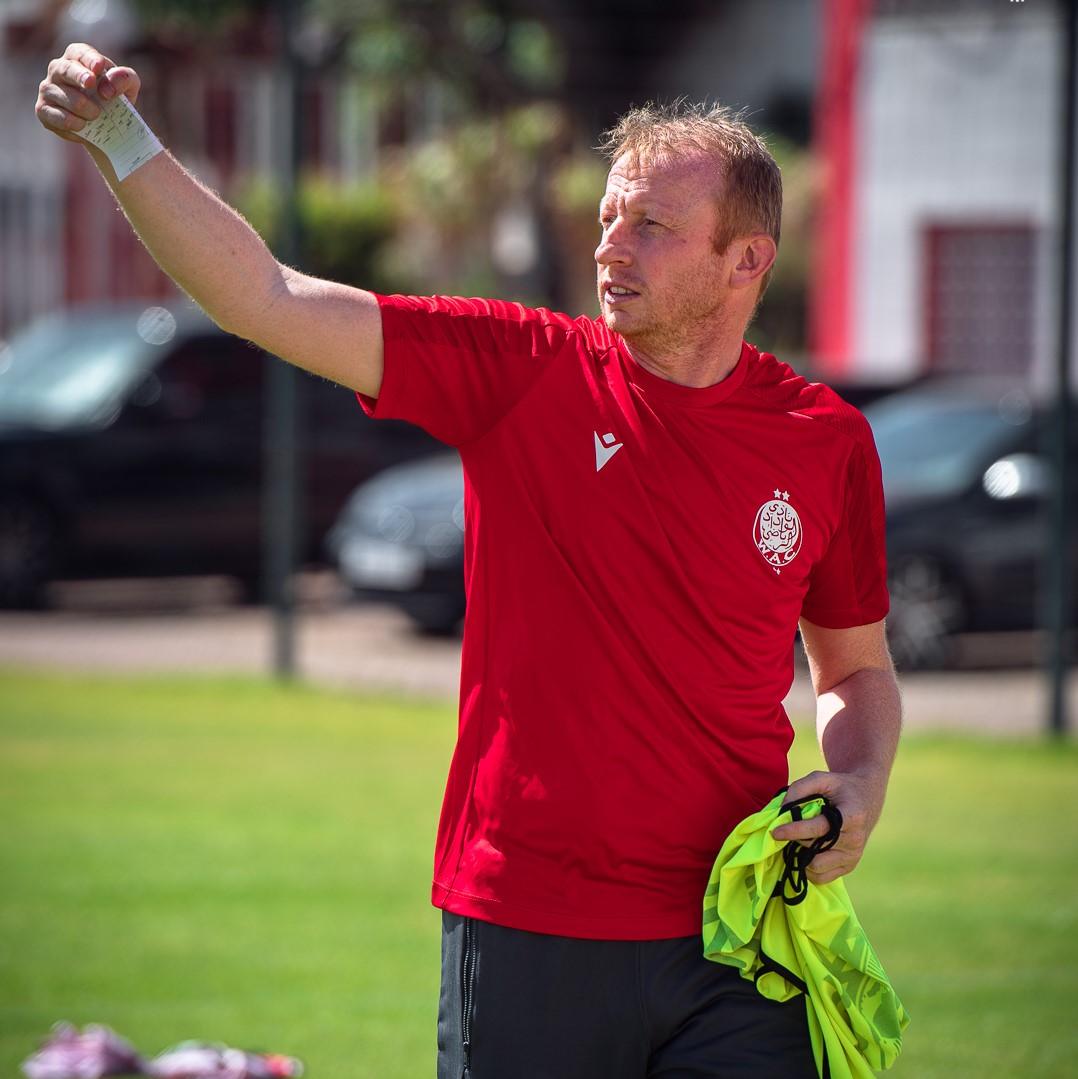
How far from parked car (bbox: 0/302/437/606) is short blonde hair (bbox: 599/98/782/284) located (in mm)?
12254

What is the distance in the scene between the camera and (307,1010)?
19.8 ft

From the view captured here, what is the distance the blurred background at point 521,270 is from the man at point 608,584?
8254mm

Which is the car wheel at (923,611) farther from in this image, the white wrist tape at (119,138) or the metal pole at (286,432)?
the white wrist tape at (119,138)

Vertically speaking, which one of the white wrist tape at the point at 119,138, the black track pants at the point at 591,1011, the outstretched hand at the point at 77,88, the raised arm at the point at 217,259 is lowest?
the black track pants at the point at 591,1011

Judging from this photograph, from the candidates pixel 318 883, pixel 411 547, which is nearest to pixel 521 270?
pixel 411 547

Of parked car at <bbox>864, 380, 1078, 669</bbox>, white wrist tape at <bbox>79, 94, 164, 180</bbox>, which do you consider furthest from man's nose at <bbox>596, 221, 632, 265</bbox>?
Result: parked car at <bbox>864, 380, 1078, 669</bbox>

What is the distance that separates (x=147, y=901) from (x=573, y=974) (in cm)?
467

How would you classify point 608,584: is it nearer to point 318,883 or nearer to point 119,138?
point 119,138

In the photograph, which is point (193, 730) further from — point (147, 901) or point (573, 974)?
point (573, 974)

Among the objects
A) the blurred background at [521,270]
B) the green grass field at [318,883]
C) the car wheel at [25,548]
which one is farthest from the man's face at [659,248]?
the car wheel at [25,548]

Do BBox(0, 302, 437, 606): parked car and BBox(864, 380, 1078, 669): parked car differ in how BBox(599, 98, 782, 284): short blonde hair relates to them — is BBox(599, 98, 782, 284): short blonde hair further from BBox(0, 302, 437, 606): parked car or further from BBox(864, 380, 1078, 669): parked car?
BBox(0, 302, 437, 606): parked car

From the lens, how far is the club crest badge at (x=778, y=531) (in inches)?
122

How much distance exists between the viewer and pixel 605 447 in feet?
9.95

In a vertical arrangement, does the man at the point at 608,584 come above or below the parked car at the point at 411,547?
above
